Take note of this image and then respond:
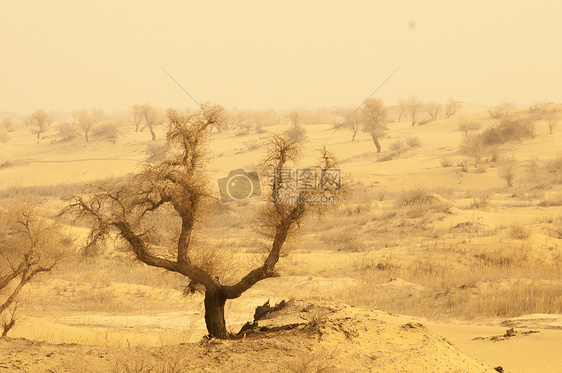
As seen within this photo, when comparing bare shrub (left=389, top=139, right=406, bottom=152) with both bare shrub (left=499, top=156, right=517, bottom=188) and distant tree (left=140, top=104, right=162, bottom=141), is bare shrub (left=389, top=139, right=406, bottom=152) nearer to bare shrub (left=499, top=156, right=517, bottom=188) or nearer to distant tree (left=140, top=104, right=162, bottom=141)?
bare shrub (left=499, top=156, right=517, bottom=188)

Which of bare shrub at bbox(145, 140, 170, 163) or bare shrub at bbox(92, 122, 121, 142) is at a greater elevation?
bare shrub at bbox(92, 122, 121, 142)

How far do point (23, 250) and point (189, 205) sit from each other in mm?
6331

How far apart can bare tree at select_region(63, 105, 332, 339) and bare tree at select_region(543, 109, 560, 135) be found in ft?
147

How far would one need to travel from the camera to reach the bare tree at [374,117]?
4734cm

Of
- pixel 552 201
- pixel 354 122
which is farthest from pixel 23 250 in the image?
pixel 354 122

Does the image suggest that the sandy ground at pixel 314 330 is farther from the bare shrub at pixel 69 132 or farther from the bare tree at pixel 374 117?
the bare shrub at pixel 69 132

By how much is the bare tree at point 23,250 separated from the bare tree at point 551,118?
4341 centimetres

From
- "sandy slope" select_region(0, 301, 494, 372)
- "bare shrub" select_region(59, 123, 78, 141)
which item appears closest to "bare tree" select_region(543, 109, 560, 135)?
"sandy slope" select_region(0, 301, 494, 372)

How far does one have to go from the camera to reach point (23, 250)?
11.7 m

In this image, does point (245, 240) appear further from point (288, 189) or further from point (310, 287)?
point (288, 189)

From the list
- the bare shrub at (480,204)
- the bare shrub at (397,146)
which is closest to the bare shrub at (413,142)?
the bare shrub at (397,146)

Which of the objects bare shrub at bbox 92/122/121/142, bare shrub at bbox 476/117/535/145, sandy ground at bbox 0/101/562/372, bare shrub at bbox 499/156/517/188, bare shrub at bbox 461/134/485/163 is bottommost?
sandy ground at bbox 0/101/562/372

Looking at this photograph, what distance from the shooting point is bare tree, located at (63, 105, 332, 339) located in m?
7.30

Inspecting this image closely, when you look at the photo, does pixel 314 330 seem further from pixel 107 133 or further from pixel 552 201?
pixel 107 133
